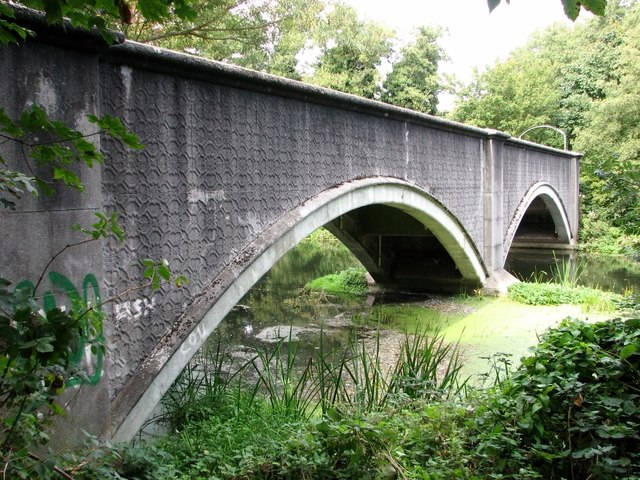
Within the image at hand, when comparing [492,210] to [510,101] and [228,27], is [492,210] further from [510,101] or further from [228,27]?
[510,101]

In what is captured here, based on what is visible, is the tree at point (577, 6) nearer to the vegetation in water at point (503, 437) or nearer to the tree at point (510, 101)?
the vegetation in water at point (503, 437)

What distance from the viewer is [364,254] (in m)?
10.8

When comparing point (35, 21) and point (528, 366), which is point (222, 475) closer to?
point (528, 366)

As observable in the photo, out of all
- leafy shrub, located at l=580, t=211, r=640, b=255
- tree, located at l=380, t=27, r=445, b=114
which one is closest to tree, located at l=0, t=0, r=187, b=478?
leafy shrub, located at l=580, t=211, r=640, b=255

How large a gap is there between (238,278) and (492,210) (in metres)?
7.11

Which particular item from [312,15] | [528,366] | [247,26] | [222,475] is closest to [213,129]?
[222,475]

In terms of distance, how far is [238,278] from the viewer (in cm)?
434

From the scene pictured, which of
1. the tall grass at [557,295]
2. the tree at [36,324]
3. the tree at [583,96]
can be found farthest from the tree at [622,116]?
the tree at [36,324]

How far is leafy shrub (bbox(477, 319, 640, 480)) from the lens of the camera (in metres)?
2.51

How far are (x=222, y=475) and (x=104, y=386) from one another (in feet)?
2.74

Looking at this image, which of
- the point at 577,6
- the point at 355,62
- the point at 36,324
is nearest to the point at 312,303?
the point at 36,324

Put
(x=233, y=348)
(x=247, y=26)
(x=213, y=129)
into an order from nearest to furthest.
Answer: (x=213, y=129) < (x=233, y=348) < (x=247, y=26)

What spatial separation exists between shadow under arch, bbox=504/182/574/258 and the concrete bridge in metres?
5.15

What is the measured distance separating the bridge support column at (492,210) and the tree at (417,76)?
12950 millimetres
